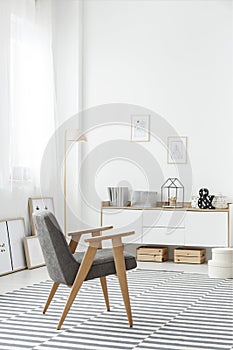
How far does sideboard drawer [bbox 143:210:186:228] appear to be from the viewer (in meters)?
7.62

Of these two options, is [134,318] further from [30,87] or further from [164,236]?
[30,87]

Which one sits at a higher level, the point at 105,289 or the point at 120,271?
the point at 120,271

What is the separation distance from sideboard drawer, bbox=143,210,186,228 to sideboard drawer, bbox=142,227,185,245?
57 millimetres

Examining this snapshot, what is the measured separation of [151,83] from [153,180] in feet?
3.86

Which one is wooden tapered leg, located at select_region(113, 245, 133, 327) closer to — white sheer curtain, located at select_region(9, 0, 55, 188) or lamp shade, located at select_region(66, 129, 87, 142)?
white sheer curtain, located at select_region(9, 0, 55, 188)

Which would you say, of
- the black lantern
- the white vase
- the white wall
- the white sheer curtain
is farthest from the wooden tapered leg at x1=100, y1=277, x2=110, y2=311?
the white wall

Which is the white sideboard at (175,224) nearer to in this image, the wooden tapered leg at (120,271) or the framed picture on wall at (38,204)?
the framed picture on wall at (38,204)

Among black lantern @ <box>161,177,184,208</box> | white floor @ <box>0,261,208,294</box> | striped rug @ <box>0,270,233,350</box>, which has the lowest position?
striped rug @ <box>0,270,233,350</box>

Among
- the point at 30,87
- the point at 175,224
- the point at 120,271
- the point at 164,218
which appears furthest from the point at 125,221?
the point at 120,271

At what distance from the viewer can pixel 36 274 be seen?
6848 millimetres

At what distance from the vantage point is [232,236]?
7656 mm

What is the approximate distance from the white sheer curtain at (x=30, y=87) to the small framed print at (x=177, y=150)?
1.43m

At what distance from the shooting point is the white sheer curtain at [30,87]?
728 centimetres

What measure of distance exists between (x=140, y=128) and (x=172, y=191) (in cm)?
86
